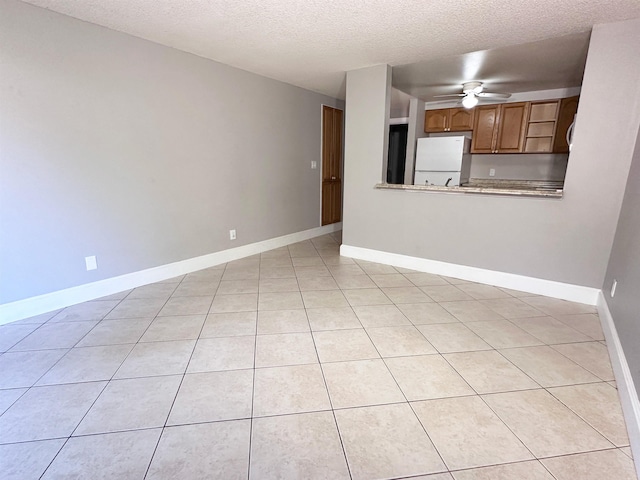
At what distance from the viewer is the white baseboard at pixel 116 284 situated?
2408 millimetres

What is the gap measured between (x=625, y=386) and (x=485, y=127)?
169 inches

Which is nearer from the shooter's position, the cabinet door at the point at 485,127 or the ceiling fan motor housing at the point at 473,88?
the ceiling fan motor housing at the point at 473,88

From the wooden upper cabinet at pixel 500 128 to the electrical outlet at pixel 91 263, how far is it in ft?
17.3

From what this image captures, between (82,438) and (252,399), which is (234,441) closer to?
(252,399)

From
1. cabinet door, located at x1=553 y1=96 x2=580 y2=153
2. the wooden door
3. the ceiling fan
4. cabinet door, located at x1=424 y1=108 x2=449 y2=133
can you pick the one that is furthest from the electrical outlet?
cabinet door, located at x1=553 y1=96 x2=580 y2=153

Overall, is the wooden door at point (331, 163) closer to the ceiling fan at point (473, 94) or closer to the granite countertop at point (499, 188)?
the granite countertop at point (499, 188)

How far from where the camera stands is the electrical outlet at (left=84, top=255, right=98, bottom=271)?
2722 millimetres

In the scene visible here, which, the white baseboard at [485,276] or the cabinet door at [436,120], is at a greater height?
the cabinet door at [436,120]

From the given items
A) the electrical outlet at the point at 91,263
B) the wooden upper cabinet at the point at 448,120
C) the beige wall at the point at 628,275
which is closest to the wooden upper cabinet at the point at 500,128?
the wooden upper cabinet at the point at 448,120

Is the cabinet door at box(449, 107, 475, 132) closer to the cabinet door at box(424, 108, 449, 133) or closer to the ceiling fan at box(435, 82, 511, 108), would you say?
the cabinet door at box(424, 108, 449, 133)

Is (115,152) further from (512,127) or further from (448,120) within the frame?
(512,127)

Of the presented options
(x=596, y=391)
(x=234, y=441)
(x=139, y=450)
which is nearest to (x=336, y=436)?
(x=234, y=441)

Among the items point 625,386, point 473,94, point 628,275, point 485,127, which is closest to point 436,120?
point 485,127

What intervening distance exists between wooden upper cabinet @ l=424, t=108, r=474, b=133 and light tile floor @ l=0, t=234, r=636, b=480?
3349 millimetres
